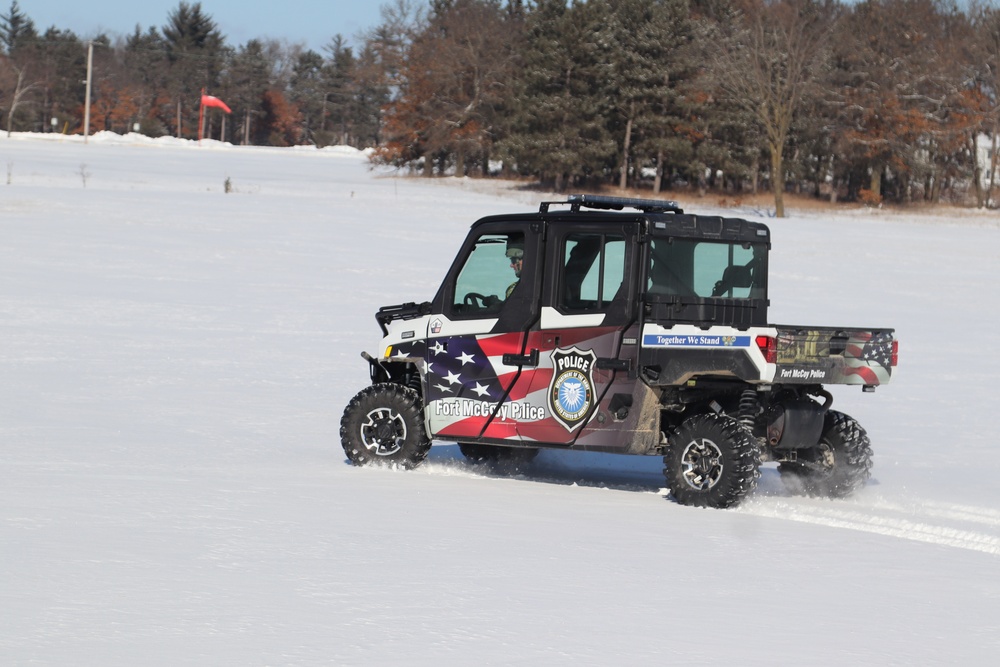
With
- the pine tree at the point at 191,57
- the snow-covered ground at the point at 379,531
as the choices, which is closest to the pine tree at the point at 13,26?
the pine tree at the point at 191,57

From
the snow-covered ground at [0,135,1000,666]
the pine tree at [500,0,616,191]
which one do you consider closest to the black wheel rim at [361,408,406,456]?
Result: the snow-covered ground at [0,135,1000,666]

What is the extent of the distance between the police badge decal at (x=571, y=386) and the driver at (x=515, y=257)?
606mm

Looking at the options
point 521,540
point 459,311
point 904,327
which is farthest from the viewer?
point 904,327

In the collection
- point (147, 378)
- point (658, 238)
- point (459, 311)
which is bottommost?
point (147, 378)

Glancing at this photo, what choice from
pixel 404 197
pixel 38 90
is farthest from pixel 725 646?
pixel 38 90

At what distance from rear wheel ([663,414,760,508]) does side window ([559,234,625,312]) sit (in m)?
1.10

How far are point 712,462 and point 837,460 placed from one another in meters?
1.38

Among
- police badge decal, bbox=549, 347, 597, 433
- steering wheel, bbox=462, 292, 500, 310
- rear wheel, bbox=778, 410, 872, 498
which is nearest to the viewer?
police badge decal, bbox=549, 347, 597, 433

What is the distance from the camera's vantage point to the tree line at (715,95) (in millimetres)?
61478

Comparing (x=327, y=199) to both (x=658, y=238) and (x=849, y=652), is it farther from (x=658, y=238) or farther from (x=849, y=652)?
(x=849, y=652)

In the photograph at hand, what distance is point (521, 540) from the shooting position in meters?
8.02

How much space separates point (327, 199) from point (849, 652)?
42.3 m

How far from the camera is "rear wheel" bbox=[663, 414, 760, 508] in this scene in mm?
9297

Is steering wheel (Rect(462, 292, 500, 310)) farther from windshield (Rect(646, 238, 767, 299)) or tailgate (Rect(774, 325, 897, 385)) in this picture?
tailgate (Rect(774, 325, 897, 385))
